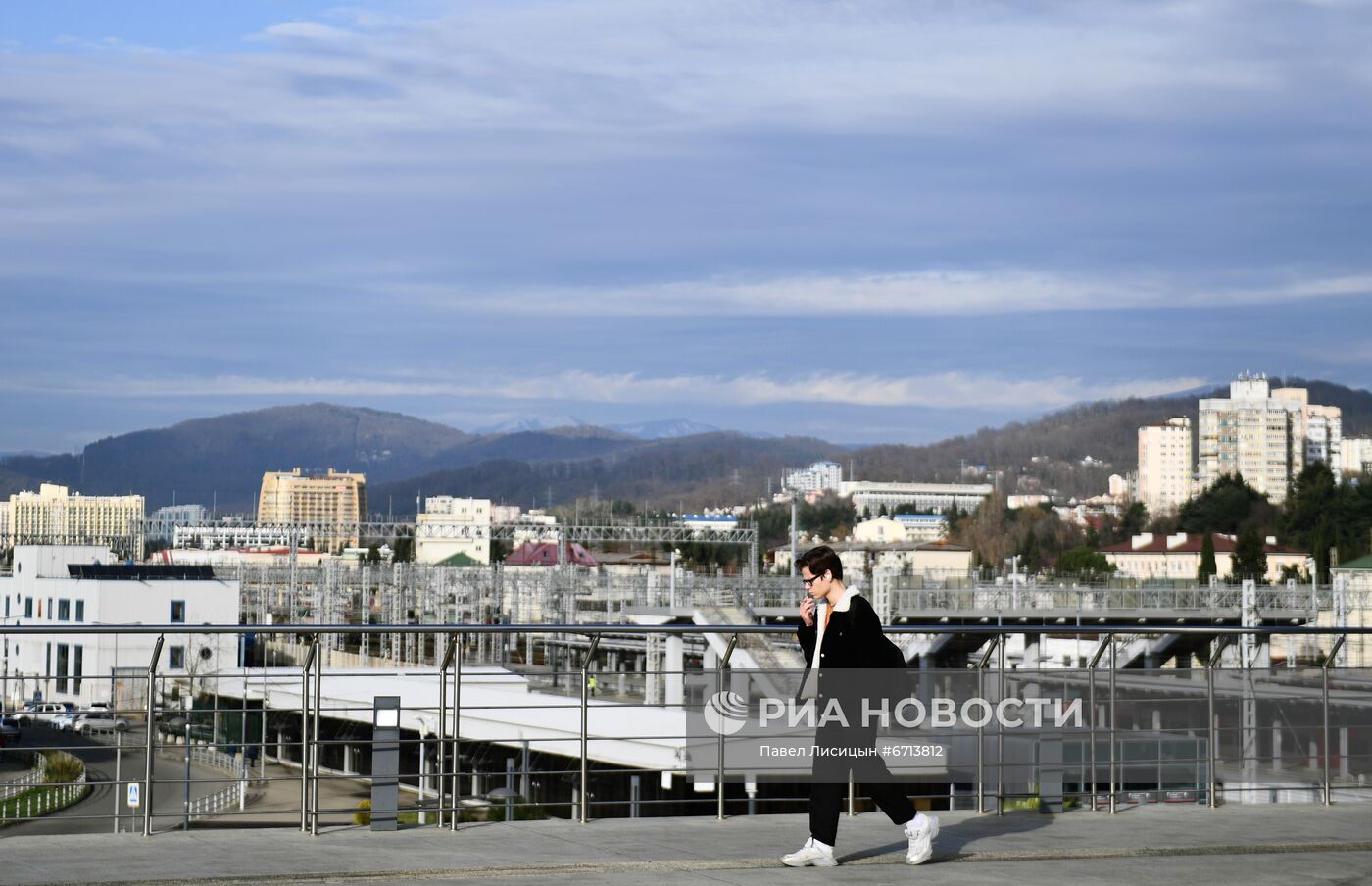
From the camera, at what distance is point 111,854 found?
829 cm

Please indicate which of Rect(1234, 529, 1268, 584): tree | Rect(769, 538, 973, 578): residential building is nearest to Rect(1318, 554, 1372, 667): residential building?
Rect(1234, 529, 1268, 584): tree

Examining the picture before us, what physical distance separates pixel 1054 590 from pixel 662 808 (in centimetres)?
5506

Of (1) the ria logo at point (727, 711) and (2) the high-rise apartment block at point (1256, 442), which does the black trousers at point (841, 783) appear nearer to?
(1) the ria logo at point (727, 711)

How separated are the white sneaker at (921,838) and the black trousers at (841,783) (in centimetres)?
6

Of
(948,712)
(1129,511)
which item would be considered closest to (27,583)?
(948,712)

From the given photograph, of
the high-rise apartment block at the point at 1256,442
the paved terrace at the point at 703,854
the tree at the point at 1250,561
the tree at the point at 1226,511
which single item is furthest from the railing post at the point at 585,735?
the high-rise apartment block at the point at 1256,442

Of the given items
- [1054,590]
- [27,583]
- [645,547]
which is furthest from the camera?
[645,547]

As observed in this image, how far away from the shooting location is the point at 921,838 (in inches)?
333

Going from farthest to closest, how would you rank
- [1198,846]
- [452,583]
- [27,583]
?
[452,583] → [27,583] → [1198,846]

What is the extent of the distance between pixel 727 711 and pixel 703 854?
2865 mm

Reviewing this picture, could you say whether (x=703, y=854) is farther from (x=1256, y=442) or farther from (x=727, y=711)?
(x=1256, y=442)

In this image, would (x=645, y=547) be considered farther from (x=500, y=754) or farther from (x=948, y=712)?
(x=948, y=712)

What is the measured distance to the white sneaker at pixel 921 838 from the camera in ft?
27.8

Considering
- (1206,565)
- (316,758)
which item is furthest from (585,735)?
(1206,565)
